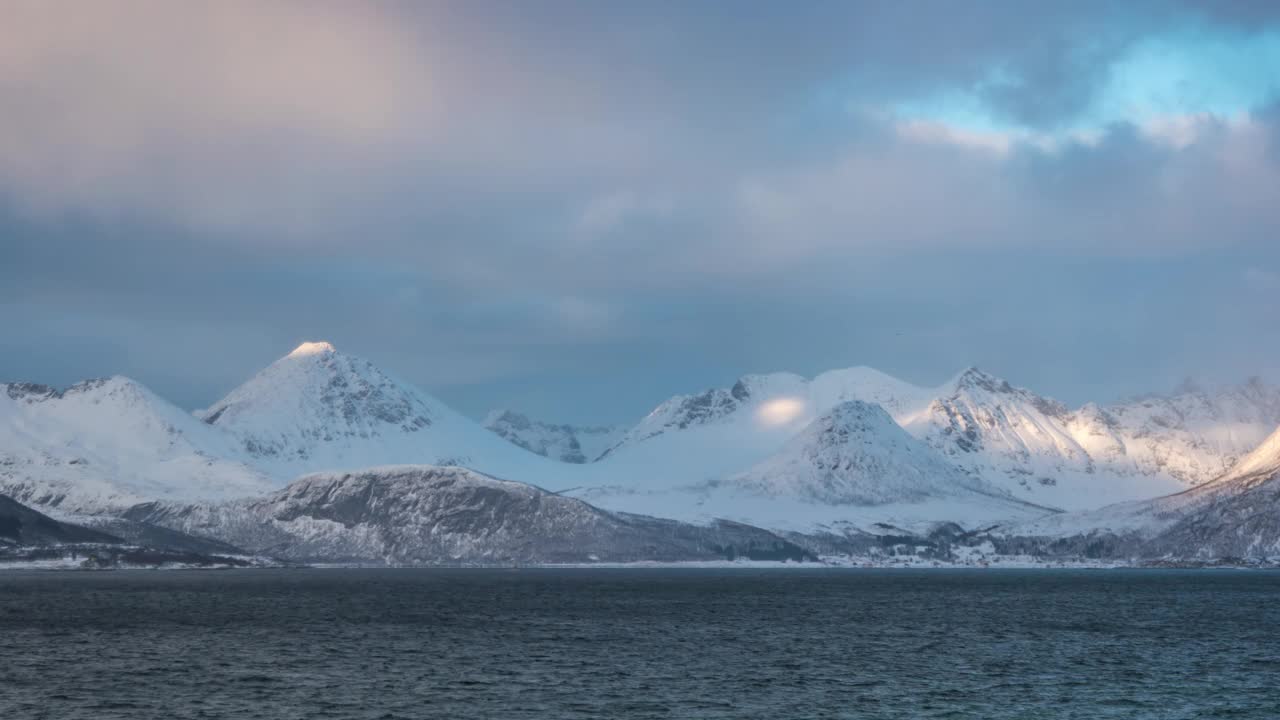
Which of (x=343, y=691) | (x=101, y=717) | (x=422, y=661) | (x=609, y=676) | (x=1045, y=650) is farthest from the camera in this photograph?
(x=1045, y=650)

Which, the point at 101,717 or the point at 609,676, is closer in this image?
the point at 101,717

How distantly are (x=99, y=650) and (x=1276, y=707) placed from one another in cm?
13244

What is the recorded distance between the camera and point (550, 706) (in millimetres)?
137250

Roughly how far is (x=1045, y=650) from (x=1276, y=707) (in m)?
55.1

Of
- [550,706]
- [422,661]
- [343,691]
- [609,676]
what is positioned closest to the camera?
[550,706]

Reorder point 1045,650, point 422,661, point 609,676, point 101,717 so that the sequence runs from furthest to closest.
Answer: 1. point 1045,650
2. point 422,661
3. point 609,676
4. point 101,717

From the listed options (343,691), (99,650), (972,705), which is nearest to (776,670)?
(972,705)

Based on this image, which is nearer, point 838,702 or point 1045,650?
point 838,702

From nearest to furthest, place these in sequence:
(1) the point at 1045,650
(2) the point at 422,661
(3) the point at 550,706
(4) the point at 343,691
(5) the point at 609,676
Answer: (3) the point at 550,706 → (4) the point at 343,691 → (5) the point at 609,676 → (2) the point at 422,661 → (1) the point at 1045,650

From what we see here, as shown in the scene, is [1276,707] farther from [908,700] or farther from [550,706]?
[550,706]

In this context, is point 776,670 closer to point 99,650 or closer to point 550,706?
point 550,706

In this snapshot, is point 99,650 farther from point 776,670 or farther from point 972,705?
point 972,705

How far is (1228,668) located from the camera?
168 meters

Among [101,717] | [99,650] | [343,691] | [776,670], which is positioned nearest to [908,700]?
[776,670]
